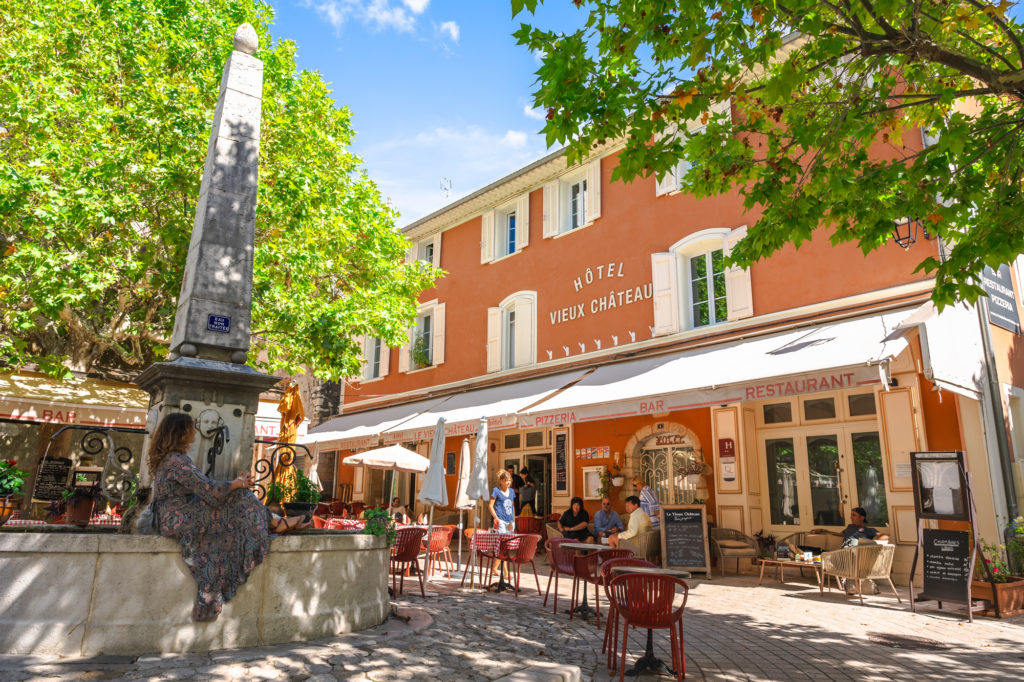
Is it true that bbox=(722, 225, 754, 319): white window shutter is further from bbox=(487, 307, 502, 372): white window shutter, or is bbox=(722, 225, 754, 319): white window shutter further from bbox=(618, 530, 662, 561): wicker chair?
bbox=(487, 307, 502, 372): white window shutter

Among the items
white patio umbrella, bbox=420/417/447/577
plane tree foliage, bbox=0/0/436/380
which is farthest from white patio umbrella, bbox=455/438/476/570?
plane tree foliage, bbox=0/0/436/380

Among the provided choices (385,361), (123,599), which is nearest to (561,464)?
(385,361)

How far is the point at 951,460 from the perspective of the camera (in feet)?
25.5

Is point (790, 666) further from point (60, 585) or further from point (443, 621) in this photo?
point (60, 585)

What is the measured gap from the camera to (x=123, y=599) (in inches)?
166

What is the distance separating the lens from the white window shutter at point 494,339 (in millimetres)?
15922

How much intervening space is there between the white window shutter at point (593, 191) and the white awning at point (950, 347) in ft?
23.0

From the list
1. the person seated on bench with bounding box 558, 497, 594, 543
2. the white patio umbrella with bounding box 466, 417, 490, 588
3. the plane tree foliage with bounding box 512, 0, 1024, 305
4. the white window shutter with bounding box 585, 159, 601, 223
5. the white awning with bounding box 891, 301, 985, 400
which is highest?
the white window shutter with bounding box 585, 159, 601, 223

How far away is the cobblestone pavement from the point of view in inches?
156

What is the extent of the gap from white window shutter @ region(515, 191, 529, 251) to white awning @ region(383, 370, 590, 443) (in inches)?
145

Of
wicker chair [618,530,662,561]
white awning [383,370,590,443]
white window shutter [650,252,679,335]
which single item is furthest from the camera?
white window shutter [650,252,679,335]

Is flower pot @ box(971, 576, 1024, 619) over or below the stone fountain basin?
below

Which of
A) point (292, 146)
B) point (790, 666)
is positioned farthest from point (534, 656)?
point (292, 146)

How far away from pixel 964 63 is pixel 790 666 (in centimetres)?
451
